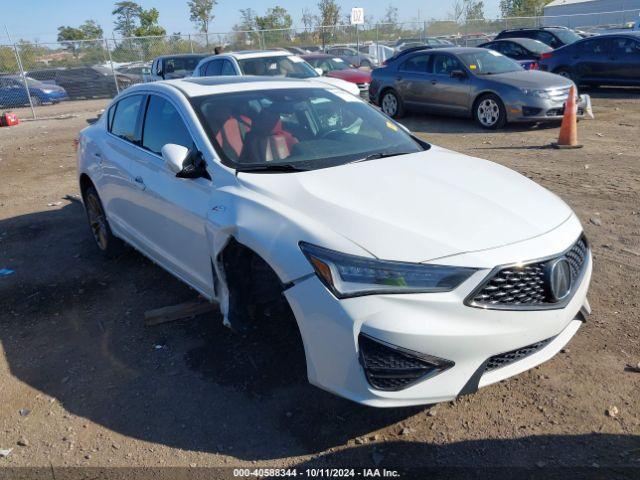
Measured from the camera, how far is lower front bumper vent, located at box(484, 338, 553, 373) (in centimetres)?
284

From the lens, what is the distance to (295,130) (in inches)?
162

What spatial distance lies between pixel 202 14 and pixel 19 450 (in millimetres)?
57184

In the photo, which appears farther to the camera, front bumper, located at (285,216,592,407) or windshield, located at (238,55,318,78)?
windshield, located at (238,55,318,78)

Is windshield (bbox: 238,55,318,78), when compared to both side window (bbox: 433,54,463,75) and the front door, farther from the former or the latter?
the front door

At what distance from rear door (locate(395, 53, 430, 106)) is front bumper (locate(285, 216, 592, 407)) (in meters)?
10.9

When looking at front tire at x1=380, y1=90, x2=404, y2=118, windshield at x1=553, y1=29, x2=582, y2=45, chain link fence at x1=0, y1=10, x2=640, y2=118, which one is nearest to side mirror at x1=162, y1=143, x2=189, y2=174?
front tire at x1=380, y1=90, x2=404, y2=118

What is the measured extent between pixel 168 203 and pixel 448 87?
9813 mm

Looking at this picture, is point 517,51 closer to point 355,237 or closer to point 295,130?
point 295,130

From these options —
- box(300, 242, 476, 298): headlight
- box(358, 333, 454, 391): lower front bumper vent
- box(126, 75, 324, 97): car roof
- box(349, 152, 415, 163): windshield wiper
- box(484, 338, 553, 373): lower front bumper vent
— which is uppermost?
box(126, 75, 324, 97): car roof

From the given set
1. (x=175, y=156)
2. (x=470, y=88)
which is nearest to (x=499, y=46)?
(x=470, y=88)

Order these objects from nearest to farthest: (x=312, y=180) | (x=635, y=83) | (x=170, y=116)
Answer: (x=312, y=180), (x=170, y=116), (x=635, y=83)

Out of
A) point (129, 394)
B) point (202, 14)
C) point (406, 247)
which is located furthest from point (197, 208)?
point (202, 14)

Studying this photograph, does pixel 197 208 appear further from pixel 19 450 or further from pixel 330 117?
pixel 19 450

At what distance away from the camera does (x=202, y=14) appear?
5497 cm
